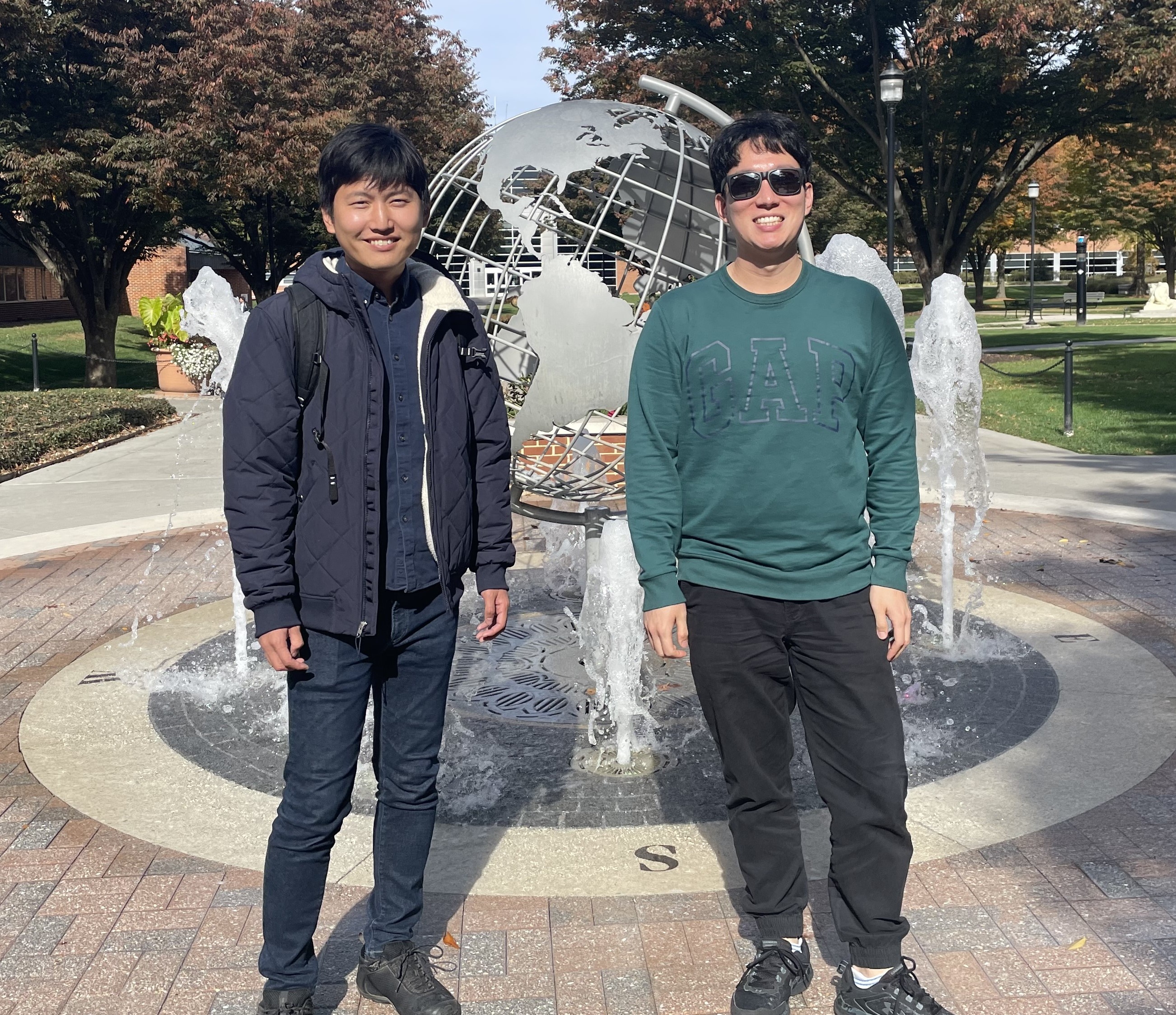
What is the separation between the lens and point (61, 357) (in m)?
27.3

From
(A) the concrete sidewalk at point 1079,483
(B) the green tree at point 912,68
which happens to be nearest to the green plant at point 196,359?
(B) the green tree at point 912,68

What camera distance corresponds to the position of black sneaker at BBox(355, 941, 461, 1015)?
2.92m

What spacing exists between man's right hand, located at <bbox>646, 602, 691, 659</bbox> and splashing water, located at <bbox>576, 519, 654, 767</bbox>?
1.89 m

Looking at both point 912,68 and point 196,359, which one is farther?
point 912,68

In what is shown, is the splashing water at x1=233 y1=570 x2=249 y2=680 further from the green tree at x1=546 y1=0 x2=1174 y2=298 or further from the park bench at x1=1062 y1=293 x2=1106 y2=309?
the park bench at x1=1062 y1=293 x2=1106 y2=309

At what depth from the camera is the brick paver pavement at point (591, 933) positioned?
3031mm

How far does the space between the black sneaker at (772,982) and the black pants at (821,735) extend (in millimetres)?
129

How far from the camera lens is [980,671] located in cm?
568

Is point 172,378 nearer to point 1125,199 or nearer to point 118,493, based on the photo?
point 118,493

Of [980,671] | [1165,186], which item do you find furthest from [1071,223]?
[980,671]

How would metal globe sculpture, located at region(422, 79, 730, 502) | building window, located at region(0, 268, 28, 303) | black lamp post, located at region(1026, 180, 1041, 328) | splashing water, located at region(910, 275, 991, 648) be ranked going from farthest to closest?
building window, located at region(0, 268, 28, 303) < black lamp post, located at region(1026, 180, 1041, 328) < splashing water, located at region(910, 275, 991, 648) < metal globe sculpture, located at region(422, 79, 730, 502)

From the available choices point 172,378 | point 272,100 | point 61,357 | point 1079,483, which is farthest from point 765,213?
point 61,357

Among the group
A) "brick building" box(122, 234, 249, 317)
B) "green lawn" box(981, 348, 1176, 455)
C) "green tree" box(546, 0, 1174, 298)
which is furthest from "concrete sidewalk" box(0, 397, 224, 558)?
"brick building" box(122, 234, 249, 317)

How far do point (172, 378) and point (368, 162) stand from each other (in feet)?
72.1
